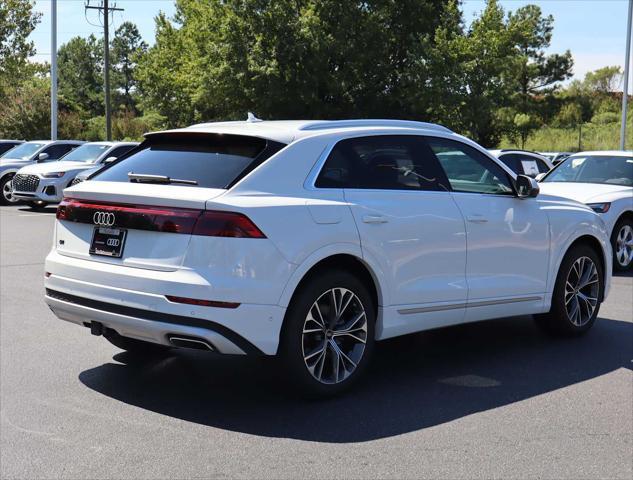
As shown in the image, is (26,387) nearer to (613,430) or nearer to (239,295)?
(239,295)

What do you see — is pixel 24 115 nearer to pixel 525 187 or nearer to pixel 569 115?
pixel 569 115

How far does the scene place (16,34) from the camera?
44156 mm

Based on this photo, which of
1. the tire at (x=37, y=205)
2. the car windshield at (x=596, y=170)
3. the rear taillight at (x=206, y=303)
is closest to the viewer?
the rear taillight at (x=206, y=303)

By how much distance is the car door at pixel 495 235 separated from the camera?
6382 millimetres

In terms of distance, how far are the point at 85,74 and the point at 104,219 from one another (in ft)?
391

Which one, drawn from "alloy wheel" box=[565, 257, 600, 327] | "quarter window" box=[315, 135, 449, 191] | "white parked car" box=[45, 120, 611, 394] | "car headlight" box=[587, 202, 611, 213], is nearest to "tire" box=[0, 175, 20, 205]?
"car headlight" box=[587, 202, 611, 213]

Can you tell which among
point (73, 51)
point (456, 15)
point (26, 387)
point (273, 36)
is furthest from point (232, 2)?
point (73, 51)

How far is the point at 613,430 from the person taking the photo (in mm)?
4973

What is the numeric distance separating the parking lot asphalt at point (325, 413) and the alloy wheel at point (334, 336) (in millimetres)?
213

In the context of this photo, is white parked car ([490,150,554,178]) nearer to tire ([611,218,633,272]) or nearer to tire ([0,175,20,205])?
tire ([611,218,633,272])

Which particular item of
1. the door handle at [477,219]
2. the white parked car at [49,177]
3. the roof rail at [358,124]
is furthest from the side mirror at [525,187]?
the white parked car at [49,177]

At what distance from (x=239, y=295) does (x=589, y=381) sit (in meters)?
2.76

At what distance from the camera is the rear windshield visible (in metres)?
5.27

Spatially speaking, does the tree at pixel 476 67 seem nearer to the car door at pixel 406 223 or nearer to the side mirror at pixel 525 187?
the side mirror at pixel 525 187
